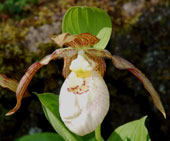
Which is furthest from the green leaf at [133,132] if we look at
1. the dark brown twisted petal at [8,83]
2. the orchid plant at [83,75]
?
the dark brown twisted petal at [8,83]

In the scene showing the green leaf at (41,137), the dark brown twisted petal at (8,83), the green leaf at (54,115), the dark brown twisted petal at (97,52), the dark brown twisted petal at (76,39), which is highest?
the dark brown twisted petal at (76,39)

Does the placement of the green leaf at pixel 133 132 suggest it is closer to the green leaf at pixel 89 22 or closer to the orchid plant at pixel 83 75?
the orchid plant at pixel 83 75

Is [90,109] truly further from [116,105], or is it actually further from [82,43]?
[116,105]

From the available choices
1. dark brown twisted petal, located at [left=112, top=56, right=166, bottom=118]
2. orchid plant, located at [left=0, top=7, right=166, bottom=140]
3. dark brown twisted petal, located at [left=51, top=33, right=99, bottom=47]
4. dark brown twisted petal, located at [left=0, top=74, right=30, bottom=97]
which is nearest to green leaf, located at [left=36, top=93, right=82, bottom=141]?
orchid plant, located at [left=0, top=7, right=166, bottom=140]

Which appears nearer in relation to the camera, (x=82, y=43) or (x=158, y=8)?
(x=82, y=43)

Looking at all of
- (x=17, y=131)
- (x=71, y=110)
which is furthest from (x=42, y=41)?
(x=71, y=110)

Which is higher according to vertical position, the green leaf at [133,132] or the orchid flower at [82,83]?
the orchid flower at [82,83]

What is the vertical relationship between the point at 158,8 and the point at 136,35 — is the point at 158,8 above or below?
above
